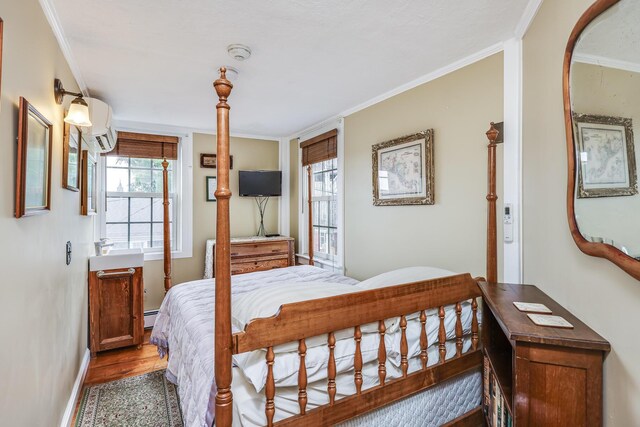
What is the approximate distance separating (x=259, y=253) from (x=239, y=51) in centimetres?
242

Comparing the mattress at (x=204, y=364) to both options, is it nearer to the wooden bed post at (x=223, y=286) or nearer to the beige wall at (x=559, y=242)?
the wooden bed post at (x=223, y=286)

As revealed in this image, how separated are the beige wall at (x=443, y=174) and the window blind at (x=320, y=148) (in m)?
0.45

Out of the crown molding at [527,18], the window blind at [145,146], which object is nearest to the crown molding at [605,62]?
the crown molding at [527,18]

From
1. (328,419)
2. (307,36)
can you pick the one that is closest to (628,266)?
(328,419)

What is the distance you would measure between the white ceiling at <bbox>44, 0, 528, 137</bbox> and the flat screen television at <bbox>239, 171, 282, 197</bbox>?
137 centimetres

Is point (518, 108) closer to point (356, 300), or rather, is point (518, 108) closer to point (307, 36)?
point (307, 36)

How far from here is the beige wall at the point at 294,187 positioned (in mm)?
4230

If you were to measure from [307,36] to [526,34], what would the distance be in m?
1.18

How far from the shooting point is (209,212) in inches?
158

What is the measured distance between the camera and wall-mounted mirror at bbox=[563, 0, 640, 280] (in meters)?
0.85

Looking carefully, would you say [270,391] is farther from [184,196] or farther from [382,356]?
[184,196]

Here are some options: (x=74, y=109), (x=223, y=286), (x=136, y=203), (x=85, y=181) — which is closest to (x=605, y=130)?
(x=223, y=286)

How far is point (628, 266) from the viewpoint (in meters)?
0.86

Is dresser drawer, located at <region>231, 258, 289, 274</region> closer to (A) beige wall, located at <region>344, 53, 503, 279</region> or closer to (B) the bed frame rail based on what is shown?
(A) beige wall, located at <region>344, 53, 503, 279</region>
